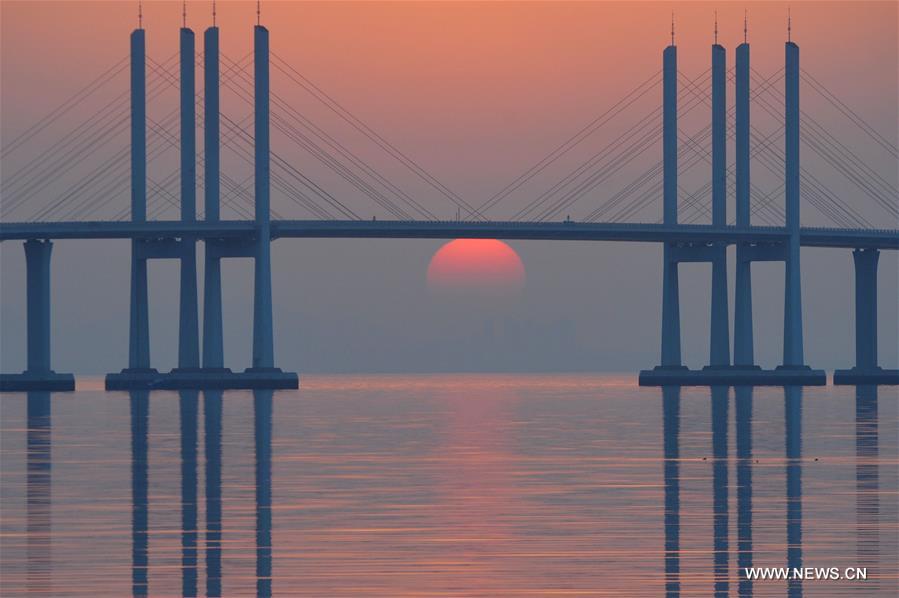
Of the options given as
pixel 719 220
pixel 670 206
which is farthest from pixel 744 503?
pixel 719 220

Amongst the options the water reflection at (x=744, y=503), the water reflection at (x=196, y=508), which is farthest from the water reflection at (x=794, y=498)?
the water reflection at (x=196, y=508)

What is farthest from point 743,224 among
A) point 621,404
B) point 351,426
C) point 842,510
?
point 842,510

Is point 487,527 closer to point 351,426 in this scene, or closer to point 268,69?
point 351,426

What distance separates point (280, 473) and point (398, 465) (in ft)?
8.22

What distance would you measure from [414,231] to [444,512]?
5622cm

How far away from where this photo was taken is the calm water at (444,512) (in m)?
14.1

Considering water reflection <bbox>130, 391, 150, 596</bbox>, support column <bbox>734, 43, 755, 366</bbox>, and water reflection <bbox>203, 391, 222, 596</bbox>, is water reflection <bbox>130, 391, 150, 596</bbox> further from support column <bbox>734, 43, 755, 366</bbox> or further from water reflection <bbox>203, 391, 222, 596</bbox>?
support column <bbox>734, 43, 755, 366</bbox>

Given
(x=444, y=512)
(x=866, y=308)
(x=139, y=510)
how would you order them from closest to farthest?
(x=444, y=512) < (x=139, y=510) < (x=866, y=308)

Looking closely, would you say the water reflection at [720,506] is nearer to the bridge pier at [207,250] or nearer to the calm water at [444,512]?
the calm water at [444,512]

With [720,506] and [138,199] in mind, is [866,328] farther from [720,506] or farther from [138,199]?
[720,506]

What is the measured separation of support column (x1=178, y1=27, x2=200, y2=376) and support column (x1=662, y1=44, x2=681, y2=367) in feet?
64.2

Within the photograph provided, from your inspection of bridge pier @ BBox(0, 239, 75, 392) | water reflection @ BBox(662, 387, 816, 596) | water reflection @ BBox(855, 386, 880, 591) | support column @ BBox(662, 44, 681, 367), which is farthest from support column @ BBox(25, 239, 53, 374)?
water reflection @ BBox(855, 386, 880, 591)

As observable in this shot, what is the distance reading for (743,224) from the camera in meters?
79.1

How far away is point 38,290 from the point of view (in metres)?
74.4
